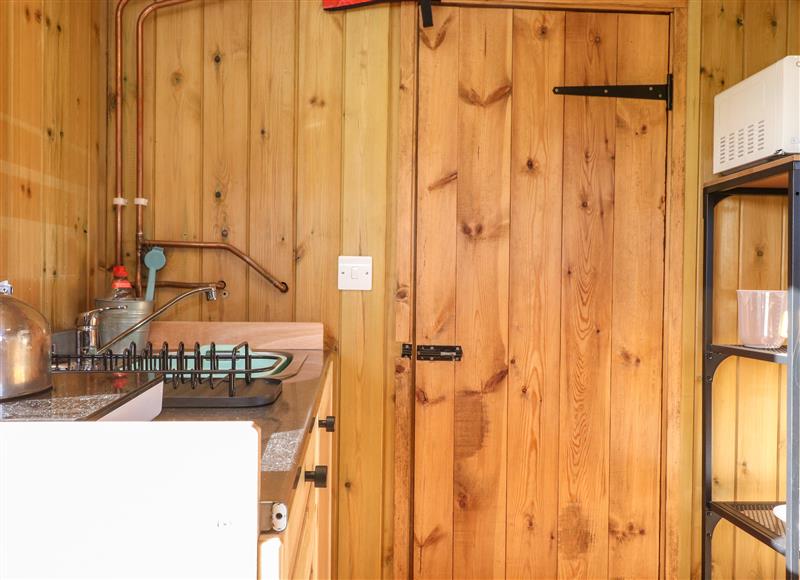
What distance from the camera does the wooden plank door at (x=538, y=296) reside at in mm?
1812

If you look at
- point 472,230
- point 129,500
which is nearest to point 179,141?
point 472,230

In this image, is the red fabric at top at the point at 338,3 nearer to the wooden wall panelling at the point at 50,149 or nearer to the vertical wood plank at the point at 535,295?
the vertical wood plank at the point at 535,295

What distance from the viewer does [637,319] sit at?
72.4 inches

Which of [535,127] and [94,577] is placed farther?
[535,127]

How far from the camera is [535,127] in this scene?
183 centimetres

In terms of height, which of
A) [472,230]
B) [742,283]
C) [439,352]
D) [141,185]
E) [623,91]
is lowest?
[439,352]

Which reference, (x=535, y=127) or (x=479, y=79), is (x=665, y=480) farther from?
(x=479, y=79)

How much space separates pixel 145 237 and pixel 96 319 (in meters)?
0.47

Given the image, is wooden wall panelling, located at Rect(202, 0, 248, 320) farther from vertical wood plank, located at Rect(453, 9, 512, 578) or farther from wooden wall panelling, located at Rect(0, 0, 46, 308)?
vertical wood plank, located at Rect(453, 9, 512, 578)

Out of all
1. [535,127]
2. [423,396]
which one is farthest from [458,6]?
[423,396]

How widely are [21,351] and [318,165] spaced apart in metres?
1.15

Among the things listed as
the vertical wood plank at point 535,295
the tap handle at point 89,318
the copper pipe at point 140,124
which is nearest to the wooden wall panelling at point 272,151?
the copper pipe at point 140,124

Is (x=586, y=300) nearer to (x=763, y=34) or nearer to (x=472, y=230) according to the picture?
(x=472, y=230)

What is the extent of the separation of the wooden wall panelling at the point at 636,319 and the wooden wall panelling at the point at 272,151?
103 centimetres
